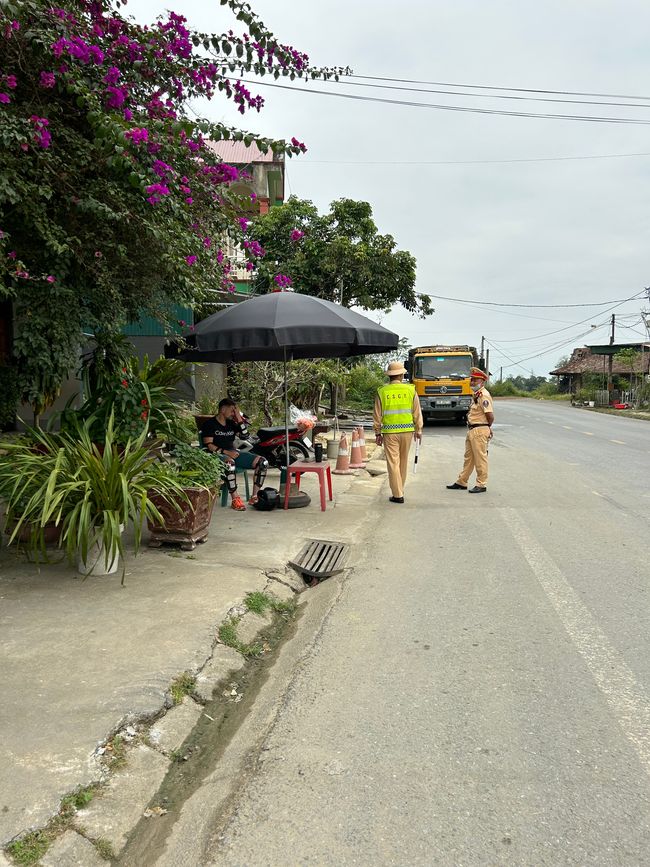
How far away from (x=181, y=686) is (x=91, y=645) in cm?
71

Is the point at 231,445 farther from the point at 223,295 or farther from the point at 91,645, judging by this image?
the point at 91,645

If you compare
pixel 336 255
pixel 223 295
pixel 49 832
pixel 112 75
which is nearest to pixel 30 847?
pixel 49 832

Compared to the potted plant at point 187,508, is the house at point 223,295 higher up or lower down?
higher up

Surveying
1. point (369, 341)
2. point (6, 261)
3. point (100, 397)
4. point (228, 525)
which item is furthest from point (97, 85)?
point (228, 525)

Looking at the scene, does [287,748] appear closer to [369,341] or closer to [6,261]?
[6,261]

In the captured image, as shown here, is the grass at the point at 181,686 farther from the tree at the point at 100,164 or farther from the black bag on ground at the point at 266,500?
the black bag on ground at the point at 266,500

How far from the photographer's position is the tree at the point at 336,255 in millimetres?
22406

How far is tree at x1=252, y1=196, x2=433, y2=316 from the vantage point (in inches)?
882

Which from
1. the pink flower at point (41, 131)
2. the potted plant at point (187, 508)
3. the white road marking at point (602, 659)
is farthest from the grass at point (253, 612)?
the pink flower at point (41, 131)

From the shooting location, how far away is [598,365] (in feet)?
213

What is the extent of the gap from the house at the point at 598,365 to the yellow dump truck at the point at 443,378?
89.1 ft

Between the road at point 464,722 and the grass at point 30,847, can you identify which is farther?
the road at point 464,722

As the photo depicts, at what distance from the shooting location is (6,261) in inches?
178

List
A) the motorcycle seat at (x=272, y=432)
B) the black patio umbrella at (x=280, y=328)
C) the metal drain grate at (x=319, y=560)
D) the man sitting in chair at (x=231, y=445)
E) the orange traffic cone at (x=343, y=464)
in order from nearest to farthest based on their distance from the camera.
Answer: the metal drain grate at (x=319, y=560)
the black patio umbrella at (x=280, y=328)
the man sitting in chair at (x=231, y=445)
the motorcycle seat at (x=272, y=432)
the orange traffic cone at (x=343, y=464)
